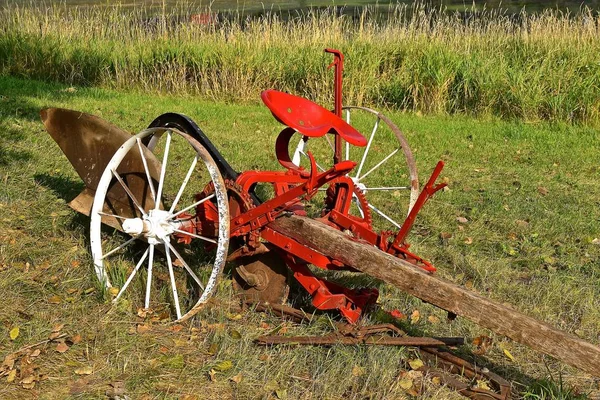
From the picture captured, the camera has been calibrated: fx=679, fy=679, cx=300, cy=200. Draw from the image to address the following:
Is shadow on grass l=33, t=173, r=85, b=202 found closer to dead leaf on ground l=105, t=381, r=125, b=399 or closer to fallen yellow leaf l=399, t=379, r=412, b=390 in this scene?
dead leaf on ground l=105, t=381, r=125, b=399

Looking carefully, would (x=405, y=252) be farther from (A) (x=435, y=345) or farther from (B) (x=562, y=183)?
(B) (x=562, y=183)

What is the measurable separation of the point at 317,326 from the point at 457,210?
2708 mm

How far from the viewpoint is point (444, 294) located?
3088 mm

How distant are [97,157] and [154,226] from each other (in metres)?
1.05

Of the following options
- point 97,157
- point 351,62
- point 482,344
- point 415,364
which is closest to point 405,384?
point 415,364

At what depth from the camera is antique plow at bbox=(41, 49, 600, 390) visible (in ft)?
10.5

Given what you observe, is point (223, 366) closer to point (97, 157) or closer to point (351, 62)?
point (97, 157)

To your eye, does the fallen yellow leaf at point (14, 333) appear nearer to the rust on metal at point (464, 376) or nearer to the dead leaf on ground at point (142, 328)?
the dead leaf on ground at point (142, 328)

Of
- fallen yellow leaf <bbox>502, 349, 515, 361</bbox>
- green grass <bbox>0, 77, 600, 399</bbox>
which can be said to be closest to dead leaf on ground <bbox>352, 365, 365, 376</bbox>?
green grass <bbox>0, 77, 600, 399</bbox>

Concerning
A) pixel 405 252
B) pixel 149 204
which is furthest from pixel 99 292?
pixel 405 252

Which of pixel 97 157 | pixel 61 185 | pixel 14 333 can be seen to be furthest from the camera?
pixel 61 185

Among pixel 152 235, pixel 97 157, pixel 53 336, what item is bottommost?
pixel 53 336

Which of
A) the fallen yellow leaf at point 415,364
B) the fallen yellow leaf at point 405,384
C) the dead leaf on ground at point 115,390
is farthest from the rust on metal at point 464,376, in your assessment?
the dead leaf on ground at point 115,390

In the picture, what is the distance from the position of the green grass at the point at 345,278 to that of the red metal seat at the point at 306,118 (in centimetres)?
110
